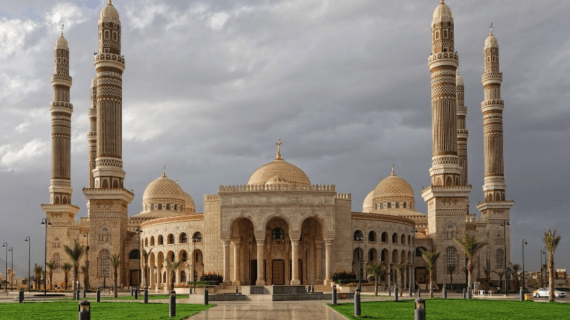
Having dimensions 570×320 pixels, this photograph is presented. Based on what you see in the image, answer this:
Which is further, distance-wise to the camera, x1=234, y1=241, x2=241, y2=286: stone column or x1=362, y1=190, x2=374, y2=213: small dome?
x1=362, y1=190, x2=374, y2=213: small dome

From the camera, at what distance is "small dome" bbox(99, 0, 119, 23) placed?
7750 cm


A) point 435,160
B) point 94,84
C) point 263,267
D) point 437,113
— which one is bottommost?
point 263,267

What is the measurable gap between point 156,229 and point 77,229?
11800 mm

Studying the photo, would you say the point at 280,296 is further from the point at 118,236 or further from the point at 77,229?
the point at 77,229

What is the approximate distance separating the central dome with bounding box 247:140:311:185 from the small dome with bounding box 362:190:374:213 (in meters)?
21.7

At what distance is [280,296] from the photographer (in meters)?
44.9

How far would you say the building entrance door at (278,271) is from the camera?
6706 cm

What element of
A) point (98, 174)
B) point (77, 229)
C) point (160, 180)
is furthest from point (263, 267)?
point (160, 180)

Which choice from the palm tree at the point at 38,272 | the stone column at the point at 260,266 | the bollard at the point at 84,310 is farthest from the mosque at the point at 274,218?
the bollard at the point at 84,310

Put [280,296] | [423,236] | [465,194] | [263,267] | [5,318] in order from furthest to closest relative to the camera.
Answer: [423,236], [465,194], [263,267], [280,296], [5,318]

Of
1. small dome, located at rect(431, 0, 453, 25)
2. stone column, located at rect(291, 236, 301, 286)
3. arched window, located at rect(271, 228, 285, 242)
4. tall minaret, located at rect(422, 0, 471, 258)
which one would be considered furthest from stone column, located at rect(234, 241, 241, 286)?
small dome, located at rect(431, 0, 453, 25)

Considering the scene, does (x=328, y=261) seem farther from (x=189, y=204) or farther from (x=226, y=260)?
(x=189, y=204)

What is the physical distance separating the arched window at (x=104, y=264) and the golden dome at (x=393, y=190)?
35.1 m

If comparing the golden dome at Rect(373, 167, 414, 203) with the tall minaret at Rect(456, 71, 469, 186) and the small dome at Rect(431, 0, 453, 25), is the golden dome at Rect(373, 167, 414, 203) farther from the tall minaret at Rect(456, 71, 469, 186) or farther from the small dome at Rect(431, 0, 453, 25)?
the small dome at Rect(431, 0, 453, 25)
